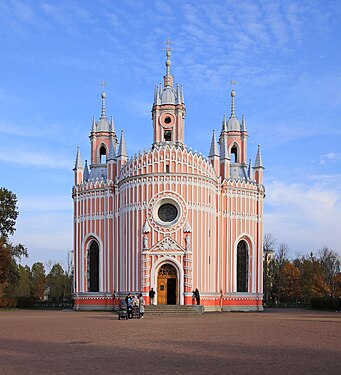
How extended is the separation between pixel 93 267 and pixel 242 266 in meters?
15.4

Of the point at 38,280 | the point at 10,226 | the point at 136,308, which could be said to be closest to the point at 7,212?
the point at 10,226

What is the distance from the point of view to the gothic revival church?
58.6m

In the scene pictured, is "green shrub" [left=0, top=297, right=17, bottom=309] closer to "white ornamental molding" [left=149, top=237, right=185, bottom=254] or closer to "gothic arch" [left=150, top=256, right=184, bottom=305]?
"gothic arch" [left=150, top=256, right=184, bottom=305]

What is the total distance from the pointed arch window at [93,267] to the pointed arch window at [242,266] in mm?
14547

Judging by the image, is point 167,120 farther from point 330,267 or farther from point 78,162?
point 330,267

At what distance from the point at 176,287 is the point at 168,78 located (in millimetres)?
23654

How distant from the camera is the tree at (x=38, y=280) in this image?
129 meters

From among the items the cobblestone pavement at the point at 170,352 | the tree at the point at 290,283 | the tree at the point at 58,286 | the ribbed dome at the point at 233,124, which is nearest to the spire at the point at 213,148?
the ribbed dome at the point at 233,124

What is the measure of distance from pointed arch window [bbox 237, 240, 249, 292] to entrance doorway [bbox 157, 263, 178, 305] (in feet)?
29.2

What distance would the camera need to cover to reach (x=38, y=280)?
137 metres

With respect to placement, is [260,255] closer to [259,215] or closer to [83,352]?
[259,215]

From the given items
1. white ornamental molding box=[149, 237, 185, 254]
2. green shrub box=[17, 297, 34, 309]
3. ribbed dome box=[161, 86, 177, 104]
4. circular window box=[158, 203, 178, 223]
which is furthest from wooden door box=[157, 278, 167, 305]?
green shrub box=[17, 297, 34, 309]

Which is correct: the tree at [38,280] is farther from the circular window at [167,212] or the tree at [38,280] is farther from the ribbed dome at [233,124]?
the circular window at [167,212]

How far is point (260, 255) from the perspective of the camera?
66.2 m
